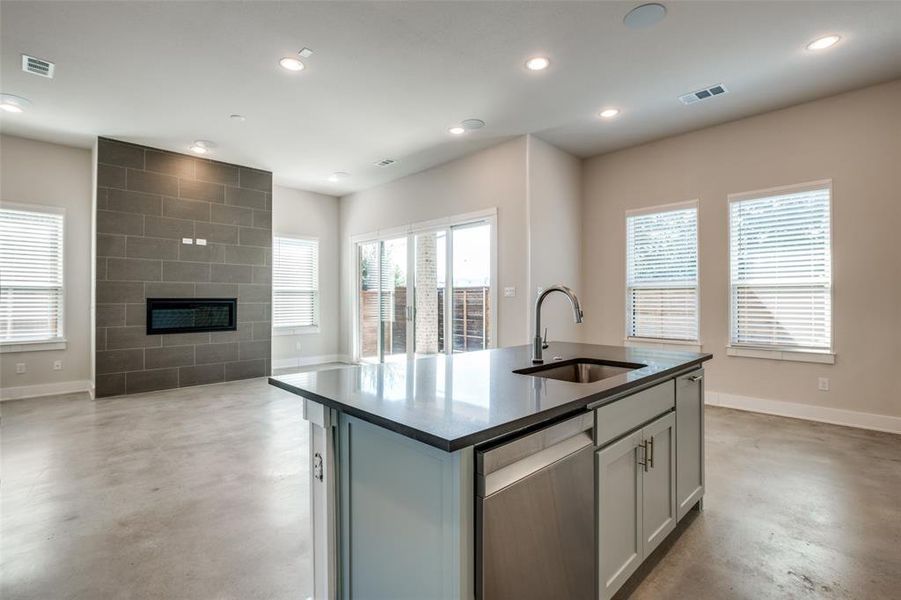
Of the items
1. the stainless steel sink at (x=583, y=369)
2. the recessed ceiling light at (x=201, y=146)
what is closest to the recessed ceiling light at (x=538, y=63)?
the stainless steel sink at (x=583, y=369)

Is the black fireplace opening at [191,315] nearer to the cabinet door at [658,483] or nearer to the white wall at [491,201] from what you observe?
the white wall at [491,201]

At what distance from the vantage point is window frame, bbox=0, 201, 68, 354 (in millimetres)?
5047

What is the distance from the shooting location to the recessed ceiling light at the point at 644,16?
2770 millimetres

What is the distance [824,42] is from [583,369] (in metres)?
3.23

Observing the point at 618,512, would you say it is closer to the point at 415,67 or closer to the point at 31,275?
the point at 415,67

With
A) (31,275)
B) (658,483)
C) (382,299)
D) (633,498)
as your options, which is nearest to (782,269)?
(658,483)

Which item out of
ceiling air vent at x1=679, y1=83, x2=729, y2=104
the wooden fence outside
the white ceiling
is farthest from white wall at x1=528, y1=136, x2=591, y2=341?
ceiling air vent at x1=679, y1=83, x2=729, y2=104

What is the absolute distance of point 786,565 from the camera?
1.91 m

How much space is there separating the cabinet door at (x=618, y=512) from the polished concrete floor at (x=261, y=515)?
226mm

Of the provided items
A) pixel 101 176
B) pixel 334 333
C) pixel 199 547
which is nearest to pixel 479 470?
pixel 199 547

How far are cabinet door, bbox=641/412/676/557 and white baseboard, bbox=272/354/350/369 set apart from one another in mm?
6509

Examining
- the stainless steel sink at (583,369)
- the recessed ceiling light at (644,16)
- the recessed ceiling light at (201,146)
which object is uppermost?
the recessed ceiling light at (201,146)

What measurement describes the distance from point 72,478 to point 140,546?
4.17 feet

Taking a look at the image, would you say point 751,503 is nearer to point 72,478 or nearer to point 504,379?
point 504,379
